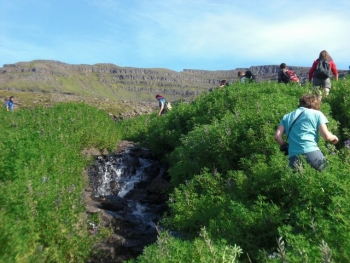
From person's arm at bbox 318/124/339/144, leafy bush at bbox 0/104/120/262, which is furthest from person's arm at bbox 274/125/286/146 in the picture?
leafy bush at bbox 0/104/120/262

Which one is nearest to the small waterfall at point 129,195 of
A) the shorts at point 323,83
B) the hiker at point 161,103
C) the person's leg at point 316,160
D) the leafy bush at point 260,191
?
the leafy bush at point 260,191

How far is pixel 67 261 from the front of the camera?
7672 mm

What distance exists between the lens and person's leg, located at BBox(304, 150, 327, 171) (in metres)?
6.15

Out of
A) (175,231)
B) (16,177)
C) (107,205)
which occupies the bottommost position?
(107,205)

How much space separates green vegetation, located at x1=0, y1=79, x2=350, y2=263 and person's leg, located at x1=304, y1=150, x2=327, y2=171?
0.22 metres

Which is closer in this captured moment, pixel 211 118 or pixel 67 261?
pixel 67 261

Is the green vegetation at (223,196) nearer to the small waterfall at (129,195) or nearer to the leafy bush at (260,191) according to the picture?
the leafy bush at (260,191)

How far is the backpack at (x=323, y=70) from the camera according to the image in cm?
1208

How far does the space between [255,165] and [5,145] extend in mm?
7278

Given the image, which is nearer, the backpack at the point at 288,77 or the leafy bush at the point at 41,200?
the leafy bush at the point at 41,200

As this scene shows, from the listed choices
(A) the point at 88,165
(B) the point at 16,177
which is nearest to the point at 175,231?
(B) the point at 16,177

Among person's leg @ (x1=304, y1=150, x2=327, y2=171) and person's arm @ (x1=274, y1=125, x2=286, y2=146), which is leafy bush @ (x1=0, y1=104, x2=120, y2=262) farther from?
person's leg @ (x1=304, y1=150, x2=327, y2=171)

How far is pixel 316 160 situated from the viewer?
20.4ft

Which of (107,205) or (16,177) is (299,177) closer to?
(16,177)
